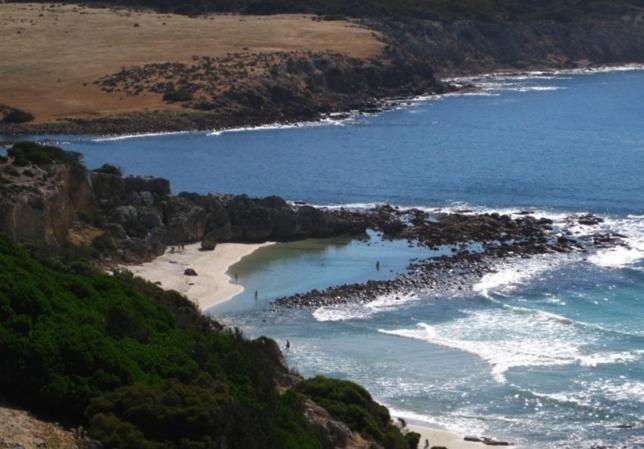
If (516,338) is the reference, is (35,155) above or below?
above

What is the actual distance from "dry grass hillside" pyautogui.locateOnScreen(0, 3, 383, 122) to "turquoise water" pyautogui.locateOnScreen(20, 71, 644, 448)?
1249 cm

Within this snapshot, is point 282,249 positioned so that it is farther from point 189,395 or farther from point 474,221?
point 189,395

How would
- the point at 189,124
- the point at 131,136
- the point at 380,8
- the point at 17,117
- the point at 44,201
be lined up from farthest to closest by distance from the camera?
1. the point at 380,8
2. the point at 189,124
3. the point at 17,117
4. the point at 131,136
5. the point at 44,201

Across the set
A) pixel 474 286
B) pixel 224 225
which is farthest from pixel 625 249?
pixel 224 225

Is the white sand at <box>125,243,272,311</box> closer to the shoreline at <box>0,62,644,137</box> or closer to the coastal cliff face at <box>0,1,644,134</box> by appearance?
the shoreline at <box>0,62,644,137</box>

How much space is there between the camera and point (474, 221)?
60.6 m

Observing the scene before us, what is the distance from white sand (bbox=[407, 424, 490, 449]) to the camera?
32.5 meters

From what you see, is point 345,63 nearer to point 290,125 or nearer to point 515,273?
point 290,125

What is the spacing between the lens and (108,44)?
118 meters

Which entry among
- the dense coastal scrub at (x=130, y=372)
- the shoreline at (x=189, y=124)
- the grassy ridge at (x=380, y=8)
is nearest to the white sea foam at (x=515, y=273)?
the dense coastal scrub at (x=130, y=372)

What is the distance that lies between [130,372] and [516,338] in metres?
21.9

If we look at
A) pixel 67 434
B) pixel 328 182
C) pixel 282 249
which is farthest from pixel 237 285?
pixel 67 434

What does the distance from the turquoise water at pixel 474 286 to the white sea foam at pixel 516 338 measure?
3.6 inches

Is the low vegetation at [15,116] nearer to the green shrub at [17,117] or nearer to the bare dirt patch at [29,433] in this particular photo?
the green shrub at [17,117]
